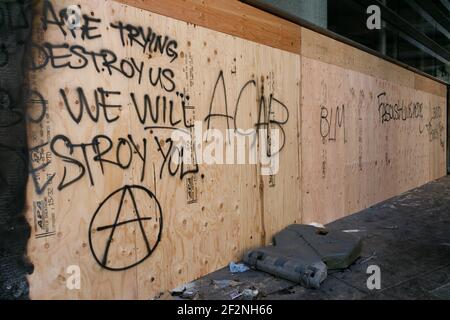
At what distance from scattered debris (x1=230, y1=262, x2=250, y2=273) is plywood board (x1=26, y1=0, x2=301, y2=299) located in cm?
12

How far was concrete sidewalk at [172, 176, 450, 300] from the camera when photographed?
3.45 m

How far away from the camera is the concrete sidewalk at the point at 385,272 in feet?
11.3

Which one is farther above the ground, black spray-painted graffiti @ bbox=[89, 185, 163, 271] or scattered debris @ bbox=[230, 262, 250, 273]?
black spray-painted graffiti @ bbox=[89, 185, 163, 271]

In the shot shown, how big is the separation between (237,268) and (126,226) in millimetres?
1557

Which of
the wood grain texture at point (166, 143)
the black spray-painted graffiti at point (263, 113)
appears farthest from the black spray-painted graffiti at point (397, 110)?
the black spray-painted graffiti at point (263, 113)

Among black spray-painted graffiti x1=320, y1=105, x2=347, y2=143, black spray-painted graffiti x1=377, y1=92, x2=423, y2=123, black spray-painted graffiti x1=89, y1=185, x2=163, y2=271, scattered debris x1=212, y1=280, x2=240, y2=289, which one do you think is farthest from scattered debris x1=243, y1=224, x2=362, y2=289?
black spray-painted graffiti x1=377, y1=92, x2=423, y2=123

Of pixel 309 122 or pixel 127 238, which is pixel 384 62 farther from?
pixel 127 238

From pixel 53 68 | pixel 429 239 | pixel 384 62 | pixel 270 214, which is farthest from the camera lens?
pixel 384 62

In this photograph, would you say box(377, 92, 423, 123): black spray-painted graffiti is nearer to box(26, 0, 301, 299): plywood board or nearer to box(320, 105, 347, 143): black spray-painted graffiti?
box(320, 105, 347, 143): black spray-painted graffiti

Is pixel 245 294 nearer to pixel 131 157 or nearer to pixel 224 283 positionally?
pixel 224 283

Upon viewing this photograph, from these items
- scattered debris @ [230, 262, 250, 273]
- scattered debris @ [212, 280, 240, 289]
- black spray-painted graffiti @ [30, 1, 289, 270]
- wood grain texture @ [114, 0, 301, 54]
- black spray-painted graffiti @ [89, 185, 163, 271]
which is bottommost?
scattered debris @ [212, 280, 240, 289]

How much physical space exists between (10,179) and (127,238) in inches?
43.5

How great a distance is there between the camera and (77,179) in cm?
281
